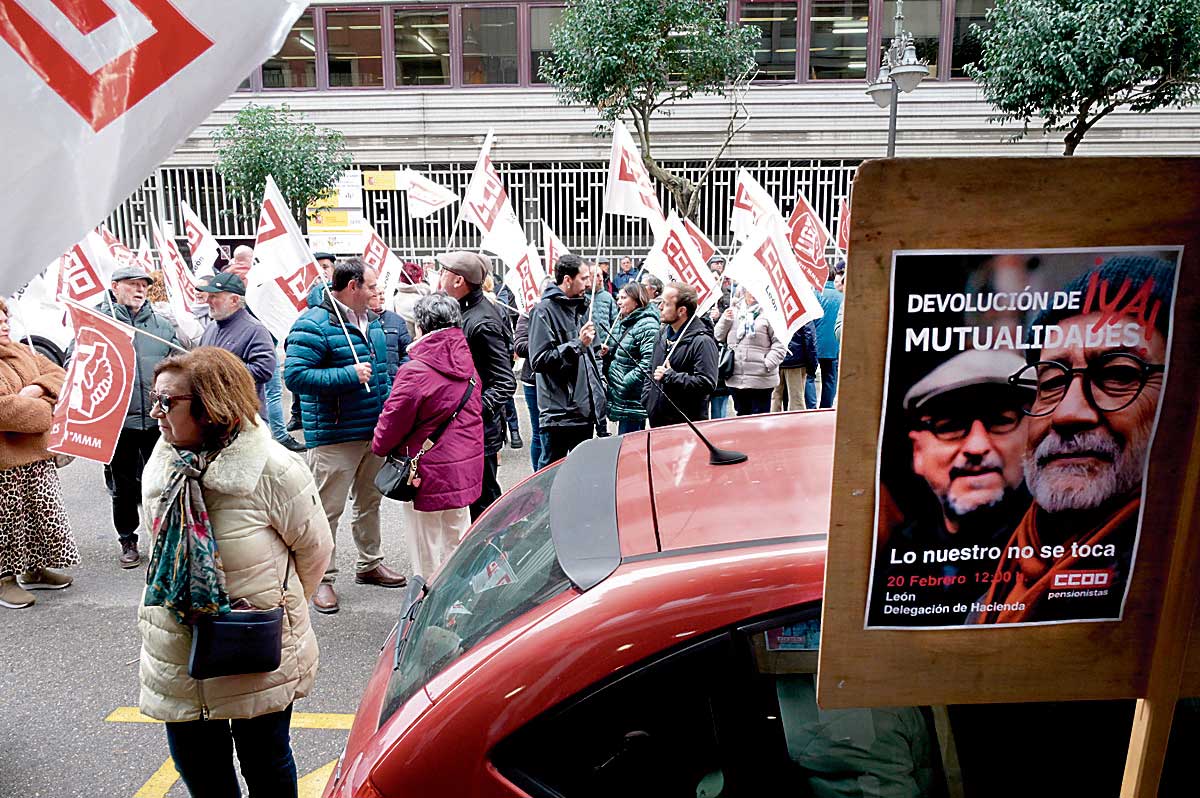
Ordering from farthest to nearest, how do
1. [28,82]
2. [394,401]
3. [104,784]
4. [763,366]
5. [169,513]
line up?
[763,366] → [394,401] → [104,784] → [169,513] → [28,82]

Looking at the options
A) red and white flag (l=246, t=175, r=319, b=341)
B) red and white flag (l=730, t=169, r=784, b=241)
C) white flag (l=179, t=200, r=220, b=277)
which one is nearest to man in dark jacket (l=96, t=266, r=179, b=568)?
red and white flag (l=246, t=175, r=319, b=341)

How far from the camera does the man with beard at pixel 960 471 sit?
4.17 ft

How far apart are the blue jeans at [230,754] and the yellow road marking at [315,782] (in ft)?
1.68

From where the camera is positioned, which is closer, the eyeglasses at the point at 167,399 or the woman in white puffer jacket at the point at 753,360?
the eyeglasses at the point at 167,399

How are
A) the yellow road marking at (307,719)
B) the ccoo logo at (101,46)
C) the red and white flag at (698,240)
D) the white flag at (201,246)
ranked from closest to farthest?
the ccoo logo at (101,46), the yellow road marking at (307,719), the red and white flag at (698,240), the white flag at (201,246)

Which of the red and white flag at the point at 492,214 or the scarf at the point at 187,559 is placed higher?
the red and white flag at the point at 492,214

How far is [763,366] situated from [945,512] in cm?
682

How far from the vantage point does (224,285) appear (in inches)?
238

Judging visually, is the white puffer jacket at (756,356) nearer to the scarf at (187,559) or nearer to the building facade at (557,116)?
the scarf at (187,559)

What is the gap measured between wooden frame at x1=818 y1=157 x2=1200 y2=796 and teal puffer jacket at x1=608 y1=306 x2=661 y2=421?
18.9 ft

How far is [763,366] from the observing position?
317 inches

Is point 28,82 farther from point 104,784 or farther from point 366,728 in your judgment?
point 104,784

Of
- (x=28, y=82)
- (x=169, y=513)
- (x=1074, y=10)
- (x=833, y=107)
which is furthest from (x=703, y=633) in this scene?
(x=833, y=107)

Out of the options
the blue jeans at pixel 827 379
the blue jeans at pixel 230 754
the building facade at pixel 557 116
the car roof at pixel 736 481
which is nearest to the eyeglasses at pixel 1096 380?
the car roof at pixel 736 481
